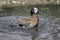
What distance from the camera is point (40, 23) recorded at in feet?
40.8

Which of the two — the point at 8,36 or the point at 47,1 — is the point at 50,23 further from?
the point at 47,1

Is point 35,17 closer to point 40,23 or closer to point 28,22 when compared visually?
point 40,23

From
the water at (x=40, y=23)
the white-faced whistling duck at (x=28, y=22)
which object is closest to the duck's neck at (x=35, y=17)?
the white-faced whistling duck at (x=28, y=22)

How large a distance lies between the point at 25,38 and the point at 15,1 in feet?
19.4

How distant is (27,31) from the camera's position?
11414 mm

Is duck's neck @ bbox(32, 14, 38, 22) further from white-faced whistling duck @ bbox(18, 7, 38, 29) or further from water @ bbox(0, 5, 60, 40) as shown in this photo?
water @ bbox(0, 5, 60, 40)

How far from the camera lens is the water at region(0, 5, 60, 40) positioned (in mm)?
10461

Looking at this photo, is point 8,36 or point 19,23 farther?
point 19,23

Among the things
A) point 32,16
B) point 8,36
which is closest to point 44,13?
point 32,16

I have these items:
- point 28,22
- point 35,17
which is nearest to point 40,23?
point 35,17

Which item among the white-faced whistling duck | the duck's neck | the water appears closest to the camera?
the water

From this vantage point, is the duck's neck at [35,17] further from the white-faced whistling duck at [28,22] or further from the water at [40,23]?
the water at [40,23]

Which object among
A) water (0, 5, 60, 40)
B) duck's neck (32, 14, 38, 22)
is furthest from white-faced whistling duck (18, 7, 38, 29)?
water (0, 5, 60, 40)

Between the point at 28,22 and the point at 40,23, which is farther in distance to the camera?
the point at 40,23
